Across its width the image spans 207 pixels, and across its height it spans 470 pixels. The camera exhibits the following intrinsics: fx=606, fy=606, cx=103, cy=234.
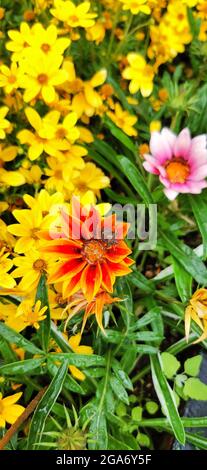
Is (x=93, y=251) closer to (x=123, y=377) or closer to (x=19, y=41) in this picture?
(x=123, y=377)

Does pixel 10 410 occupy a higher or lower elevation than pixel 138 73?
lower

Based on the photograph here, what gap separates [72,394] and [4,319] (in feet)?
0.86

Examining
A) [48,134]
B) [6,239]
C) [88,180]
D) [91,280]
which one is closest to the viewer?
[91,280]

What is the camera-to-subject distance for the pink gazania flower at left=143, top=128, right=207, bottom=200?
931 mm

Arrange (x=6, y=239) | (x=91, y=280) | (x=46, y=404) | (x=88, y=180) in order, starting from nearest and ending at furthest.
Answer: (x=91, y=280)
(x=46, y=404)
(x=6, y=239)
(x=88, y=180)

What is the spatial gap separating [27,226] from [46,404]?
271 millimetres

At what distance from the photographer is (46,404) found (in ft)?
2.98

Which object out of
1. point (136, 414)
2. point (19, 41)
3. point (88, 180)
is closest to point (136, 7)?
point (19, 41)

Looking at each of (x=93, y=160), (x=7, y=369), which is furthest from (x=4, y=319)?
(x=93, y=160)

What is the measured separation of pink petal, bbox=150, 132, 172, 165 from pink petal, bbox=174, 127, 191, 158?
0.01 metres

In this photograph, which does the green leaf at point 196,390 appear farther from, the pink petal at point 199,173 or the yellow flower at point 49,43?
the yellow flower at point 49,43

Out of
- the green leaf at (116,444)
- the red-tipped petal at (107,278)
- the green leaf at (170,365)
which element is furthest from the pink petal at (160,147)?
the green leaf at (116,444)

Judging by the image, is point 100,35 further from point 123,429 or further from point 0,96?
point 123,429

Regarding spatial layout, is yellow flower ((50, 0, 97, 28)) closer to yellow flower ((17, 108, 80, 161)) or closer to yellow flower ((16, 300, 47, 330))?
yellow flower ((17, 108, 80, 161))
